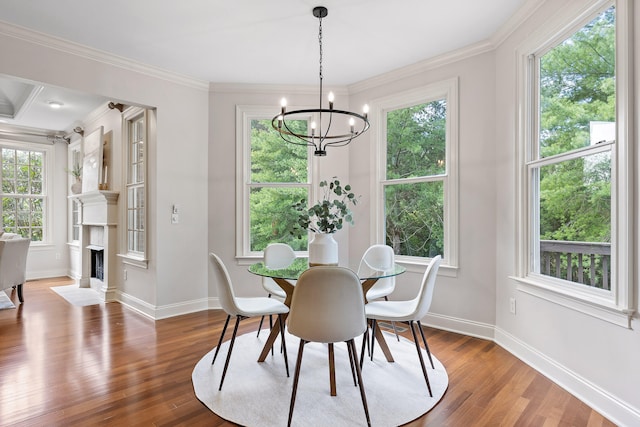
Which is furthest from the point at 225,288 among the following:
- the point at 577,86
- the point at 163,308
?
the point at 577,86

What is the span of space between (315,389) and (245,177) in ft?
9.00

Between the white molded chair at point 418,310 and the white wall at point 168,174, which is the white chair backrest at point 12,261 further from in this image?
the white molded chair at point 418,310

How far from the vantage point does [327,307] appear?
1932 millimetres

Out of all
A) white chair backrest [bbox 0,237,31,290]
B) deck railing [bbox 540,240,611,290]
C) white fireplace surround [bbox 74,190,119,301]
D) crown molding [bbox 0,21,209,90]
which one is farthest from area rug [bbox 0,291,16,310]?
deck railing [bbox 540,240,611,290]

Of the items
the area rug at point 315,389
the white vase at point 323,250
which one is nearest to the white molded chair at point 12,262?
the area rug at point 315,389

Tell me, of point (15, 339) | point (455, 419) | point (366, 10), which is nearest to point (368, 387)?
point (455, 419)

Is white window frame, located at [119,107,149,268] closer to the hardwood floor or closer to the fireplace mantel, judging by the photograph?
the fireplace mantel

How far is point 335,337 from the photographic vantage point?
6.49 feet

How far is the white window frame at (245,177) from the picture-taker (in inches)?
170

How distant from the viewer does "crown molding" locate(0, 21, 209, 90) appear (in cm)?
298

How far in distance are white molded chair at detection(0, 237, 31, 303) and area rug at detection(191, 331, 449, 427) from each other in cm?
327

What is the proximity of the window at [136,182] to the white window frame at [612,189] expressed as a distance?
3.83 m

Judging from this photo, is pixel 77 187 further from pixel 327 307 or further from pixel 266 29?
pixel 327 307

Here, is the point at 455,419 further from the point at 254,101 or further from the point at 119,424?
the point at 254,101
